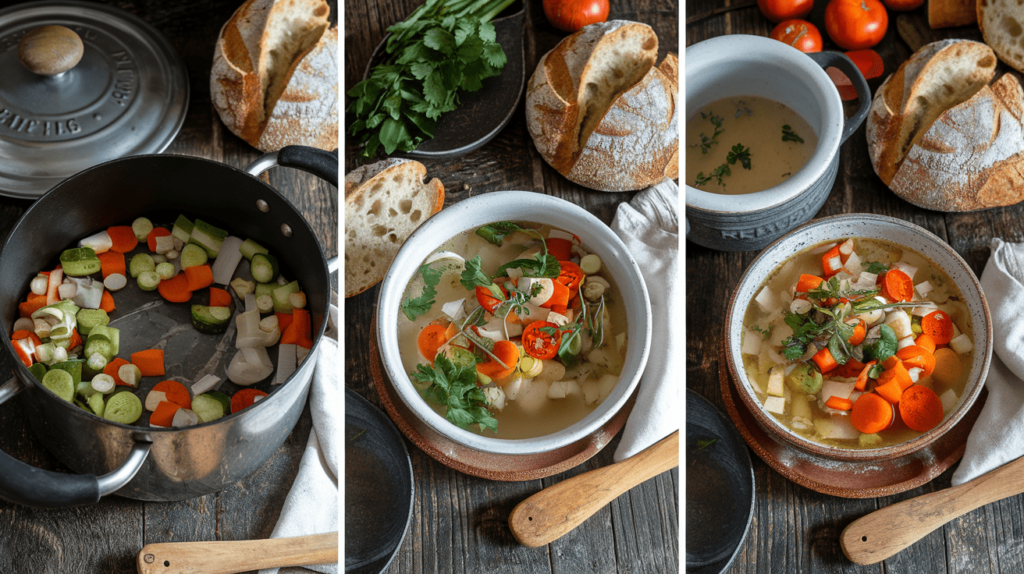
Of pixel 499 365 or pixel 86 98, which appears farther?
pixel 86 98

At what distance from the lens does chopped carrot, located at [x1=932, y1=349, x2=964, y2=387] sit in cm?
78

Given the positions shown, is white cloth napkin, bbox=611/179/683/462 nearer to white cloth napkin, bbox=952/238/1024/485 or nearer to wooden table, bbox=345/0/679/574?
wooden table, bbox=345/0/679/574

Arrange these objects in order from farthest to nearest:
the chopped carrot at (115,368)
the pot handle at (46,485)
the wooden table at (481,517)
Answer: the chopped carrot at (115,368), the wooden table at (481,517), the pot handle at (46,485)

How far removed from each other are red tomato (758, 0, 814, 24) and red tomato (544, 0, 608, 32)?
0.19 m

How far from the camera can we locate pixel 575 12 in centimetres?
82

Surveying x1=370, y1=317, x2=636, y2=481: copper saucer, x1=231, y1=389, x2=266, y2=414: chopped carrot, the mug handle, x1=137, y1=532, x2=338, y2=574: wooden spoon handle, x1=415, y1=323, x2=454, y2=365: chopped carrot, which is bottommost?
x1=137, y1=532, x2=338, y2=574: wooden spoon handle

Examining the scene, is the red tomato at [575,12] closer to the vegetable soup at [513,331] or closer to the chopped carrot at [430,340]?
the vegetable soup at [513,331]

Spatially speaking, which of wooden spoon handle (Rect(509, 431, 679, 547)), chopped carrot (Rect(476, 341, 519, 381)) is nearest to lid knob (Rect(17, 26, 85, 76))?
chopped carrot (Rect(476, 341, 519, 381))

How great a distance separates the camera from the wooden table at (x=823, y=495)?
0.77 meters

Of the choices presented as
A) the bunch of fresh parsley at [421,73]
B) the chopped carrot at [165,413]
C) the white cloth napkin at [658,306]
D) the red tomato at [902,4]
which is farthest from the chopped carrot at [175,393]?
the red tomato at [902,4]

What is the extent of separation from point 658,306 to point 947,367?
0.33 m

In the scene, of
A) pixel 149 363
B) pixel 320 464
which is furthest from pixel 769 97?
pixel 149 363

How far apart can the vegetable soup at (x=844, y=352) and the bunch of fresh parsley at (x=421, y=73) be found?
→ 389 mm

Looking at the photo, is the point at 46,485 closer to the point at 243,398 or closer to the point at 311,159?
the point at 243,398
